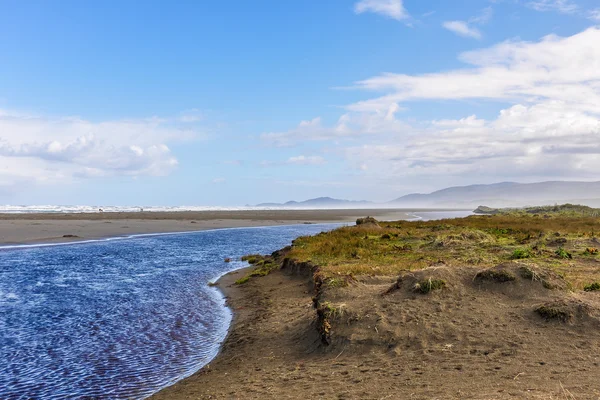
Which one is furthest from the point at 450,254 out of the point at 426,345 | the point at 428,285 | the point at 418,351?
the point at 418,351

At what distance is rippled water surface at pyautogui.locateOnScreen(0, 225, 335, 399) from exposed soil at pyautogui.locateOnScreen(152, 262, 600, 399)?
127cm

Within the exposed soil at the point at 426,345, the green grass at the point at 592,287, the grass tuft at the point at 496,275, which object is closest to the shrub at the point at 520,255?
the green grass at the point at 592,287

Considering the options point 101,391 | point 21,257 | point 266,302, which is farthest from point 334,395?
point 21,257

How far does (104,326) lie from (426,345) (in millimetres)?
11074

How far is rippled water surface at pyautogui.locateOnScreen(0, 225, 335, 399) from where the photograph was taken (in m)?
10.9

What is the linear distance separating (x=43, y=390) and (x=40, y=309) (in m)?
8.80

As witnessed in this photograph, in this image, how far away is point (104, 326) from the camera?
15594 mm

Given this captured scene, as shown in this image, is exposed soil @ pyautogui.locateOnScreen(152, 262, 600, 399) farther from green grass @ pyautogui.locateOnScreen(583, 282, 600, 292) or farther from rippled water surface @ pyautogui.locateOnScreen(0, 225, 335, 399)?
rippled water surface @ pyautogui.locateOnScreen(0, 225, 335, 399)

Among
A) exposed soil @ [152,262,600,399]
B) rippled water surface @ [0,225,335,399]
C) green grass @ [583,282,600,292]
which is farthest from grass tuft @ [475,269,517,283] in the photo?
rippled water surface @ [0,225,335,399]

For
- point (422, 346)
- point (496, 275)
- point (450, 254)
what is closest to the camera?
point (422, 346)

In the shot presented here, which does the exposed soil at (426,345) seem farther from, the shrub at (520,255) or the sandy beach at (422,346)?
the shrub at (520,255)

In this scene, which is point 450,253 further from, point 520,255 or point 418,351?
point 418,351

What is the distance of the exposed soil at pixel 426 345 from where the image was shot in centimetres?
843

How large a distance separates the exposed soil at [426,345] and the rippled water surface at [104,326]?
4.16 ft
